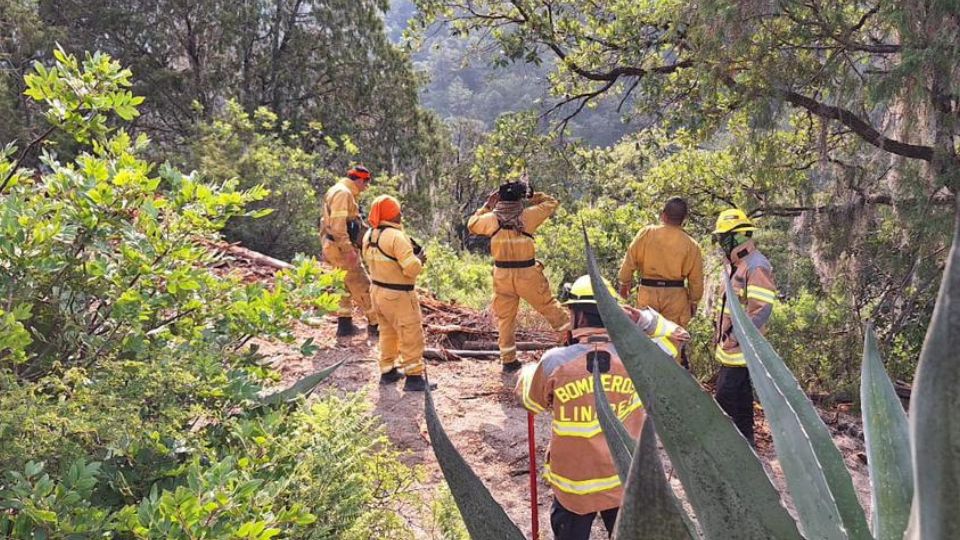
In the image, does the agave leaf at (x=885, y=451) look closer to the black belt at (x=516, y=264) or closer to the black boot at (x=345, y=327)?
the black belt at (x=516, y=264)

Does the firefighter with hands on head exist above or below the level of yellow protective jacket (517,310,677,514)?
above

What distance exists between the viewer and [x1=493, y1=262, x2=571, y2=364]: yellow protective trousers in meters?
5.88

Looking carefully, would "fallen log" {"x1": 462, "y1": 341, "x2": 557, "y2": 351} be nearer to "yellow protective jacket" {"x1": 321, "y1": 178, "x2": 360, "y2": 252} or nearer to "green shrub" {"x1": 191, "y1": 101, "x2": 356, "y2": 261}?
"yellow protective jacket" {"x1": 321, "y1": 178, "x2": 360, "y2": 252}

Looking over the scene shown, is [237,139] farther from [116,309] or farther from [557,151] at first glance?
[116,309]

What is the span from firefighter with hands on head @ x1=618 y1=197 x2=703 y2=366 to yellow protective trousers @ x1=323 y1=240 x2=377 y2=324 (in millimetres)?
2825

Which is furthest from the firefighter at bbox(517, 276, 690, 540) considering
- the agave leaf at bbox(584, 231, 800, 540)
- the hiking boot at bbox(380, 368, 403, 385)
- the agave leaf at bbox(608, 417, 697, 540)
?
the hiking boot at bbox(380, 368, 403, 385)

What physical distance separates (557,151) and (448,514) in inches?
199

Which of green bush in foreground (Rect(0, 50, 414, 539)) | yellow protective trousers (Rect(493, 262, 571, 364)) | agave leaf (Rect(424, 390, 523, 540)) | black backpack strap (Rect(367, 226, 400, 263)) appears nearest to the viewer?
agave leaf (Rect(424, 390, 523, 540))

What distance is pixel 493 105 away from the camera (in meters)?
74.6

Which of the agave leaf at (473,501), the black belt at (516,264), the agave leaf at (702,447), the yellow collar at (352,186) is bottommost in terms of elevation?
the black belt at (516,264)

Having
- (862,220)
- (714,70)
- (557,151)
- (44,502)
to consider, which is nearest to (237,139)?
(557,151)

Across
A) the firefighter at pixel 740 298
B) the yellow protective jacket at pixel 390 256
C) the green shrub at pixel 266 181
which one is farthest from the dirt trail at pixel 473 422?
the green shrub at pixel 266 181

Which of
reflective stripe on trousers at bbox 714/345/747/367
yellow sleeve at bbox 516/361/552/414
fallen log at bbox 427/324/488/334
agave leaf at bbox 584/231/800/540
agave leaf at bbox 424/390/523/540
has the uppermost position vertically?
agave leaf at bbox 584/231/800/540

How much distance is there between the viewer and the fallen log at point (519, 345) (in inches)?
275
